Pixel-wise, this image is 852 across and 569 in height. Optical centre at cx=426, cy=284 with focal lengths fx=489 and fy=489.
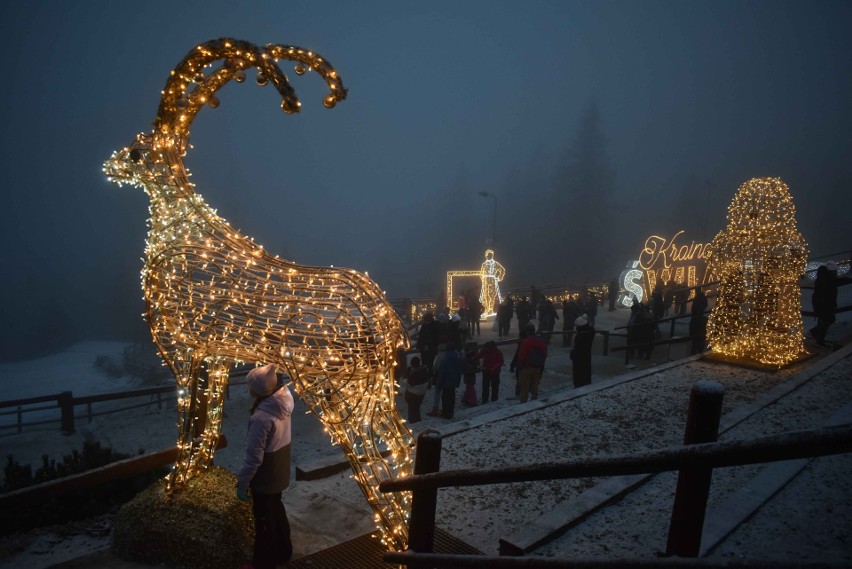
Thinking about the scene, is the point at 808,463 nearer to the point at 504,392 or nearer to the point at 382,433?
the point at 382,433

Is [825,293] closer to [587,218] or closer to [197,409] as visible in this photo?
A: [197,409]

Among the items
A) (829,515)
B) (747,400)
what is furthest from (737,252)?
(829,515)

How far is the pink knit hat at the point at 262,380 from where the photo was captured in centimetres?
341

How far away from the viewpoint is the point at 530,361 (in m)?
8.13

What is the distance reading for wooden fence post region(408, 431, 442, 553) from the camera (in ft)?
8.66

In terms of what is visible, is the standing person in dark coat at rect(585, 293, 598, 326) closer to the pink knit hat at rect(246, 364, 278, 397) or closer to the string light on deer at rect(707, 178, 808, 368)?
the string light on deer at rect(707, 178, 808, 368)

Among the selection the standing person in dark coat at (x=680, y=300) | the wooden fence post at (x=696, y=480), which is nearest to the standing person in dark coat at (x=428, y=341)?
the wooden fence post at (x=696, y=480)

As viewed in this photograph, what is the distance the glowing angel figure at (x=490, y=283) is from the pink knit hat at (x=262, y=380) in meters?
15.7

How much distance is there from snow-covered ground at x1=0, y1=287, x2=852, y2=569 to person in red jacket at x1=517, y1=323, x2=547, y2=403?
0.76 m

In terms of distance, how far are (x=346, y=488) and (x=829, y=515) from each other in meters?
3.91

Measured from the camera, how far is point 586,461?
69.6 inches

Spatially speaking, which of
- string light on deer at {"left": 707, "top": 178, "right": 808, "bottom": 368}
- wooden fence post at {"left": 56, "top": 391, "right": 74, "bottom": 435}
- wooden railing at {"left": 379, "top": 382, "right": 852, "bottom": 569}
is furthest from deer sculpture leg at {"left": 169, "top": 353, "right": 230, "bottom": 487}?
string light on deer at {"left": 707, "top": 178, "right": 808, "bottom": 368}

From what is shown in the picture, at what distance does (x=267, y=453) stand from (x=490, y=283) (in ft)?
52.8

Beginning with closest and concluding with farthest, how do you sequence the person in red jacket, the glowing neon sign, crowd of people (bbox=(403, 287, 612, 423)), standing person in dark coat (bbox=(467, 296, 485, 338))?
crowd of people (bbox=(403, 287, 612, 423)), the person in red jacket, standing person in dark coat (bbox=(467, 296, 485, 338)), the glowing neon sign
